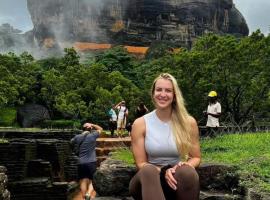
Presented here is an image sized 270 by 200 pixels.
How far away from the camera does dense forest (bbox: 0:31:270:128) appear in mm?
28641

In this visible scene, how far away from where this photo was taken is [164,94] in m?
4.41

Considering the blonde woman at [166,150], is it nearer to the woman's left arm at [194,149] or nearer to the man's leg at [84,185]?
the woman's left arm at [194,149]

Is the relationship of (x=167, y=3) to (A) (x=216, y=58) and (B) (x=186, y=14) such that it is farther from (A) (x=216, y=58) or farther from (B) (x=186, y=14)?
(A) (x=216, y=58)

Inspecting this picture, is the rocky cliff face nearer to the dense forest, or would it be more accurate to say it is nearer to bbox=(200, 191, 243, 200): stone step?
the dense forest

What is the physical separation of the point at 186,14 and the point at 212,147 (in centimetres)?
7763

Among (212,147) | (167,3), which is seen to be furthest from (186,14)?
(212,147)

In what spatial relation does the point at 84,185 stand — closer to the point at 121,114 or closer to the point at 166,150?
the point at 166,150

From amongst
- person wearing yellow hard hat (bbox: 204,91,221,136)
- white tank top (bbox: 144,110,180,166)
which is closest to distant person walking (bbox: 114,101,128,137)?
person wearing yellow hard hat (bbox: 204,91,221,136)

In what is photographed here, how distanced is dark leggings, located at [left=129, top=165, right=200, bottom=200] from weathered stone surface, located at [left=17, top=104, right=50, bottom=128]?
35.2 meters

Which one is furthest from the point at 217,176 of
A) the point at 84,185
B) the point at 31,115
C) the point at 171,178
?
the point at 31,115

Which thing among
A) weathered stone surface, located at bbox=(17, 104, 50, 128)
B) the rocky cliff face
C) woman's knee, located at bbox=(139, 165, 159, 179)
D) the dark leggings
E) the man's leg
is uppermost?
the rocky cliff face

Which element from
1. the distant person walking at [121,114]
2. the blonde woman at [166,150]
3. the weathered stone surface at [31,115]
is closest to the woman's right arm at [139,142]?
the blonde woman at [166,150]

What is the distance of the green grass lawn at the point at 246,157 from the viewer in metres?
5.11

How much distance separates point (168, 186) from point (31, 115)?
3609 cm
